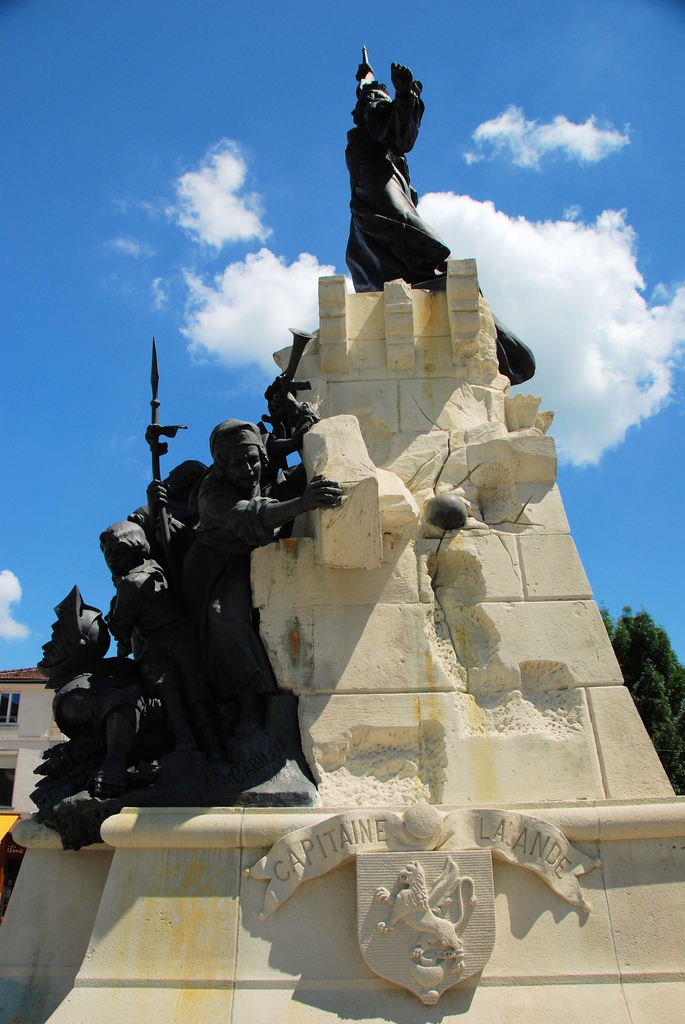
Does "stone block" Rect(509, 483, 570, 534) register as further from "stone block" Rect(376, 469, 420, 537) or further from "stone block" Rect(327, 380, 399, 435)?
"stone block" Rect(327, 380, 399, 435)

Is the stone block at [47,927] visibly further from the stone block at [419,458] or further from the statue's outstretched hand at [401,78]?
the statue's outstretched hand at [401,78]

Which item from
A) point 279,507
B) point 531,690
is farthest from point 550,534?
point 279,507

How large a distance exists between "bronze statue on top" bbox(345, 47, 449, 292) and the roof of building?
24854 millimetres

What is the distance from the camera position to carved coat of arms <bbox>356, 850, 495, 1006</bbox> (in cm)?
384

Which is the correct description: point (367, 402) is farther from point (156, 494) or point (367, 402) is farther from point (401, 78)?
point (401, 78)

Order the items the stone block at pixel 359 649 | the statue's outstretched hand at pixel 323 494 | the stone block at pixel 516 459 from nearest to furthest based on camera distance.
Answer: the statue's outstretched hand at pixel 323 494, the stone block at pixel 359 649, the stone block at pixel 516 459

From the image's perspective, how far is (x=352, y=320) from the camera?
6184 millimetres

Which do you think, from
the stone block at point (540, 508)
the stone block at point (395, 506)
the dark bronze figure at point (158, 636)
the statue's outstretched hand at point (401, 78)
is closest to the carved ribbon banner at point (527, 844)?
the dark bronze figure at point (158, 636)

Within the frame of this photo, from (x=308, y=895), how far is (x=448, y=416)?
3.26 metres

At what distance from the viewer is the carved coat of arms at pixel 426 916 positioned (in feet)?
12.6

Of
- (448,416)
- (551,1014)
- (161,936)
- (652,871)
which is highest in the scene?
(448,416)

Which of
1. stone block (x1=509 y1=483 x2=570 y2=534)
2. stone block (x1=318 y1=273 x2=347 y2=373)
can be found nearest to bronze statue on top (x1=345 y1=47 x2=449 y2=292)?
stone block (x1=318 y1=273 x2=347 y2=373)

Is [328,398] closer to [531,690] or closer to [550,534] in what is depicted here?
[550,534]

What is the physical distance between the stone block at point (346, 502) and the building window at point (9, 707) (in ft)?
88.5
